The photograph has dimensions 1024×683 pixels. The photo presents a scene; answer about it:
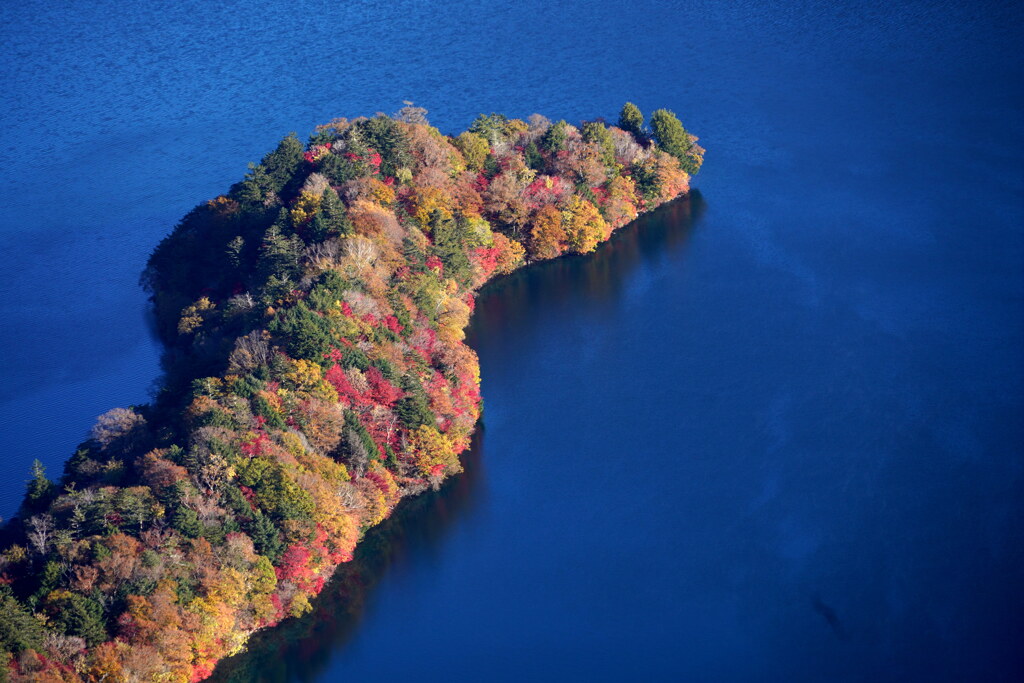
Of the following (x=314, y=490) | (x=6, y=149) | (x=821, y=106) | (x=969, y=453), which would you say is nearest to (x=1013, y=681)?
(x=969, y=453)

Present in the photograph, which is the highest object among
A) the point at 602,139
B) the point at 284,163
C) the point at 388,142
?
the point at 284,163

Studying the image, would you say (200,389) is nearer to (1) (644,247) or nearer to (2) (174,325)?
(2) (174,325)

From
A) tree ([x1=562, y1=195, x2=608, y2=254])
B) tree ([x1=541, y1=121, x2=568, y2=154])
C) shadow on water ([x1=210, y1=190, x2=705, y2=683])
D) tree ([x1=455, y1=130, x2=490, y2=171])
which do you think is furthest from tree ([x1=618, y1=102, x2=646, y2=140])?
tree ([x1=455, y1=130, x2=490, y2=171])

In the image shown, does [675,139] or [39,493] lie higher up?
[675,139]

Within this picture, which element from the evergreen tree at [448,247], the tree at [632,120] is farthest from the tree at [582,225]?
the tree at [632,120]

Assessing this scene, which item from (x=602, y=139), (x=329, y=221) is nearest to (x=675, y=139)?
(x=602, y=139)

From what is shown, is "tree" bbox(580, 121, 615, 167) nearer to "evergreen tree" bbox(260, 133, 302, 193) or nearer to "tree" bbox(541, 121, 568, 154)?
"tree" bbox(541, 121, 568, 154)

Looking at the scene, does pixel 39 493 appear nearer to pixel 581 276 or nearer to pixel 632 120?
pixel 581 276
